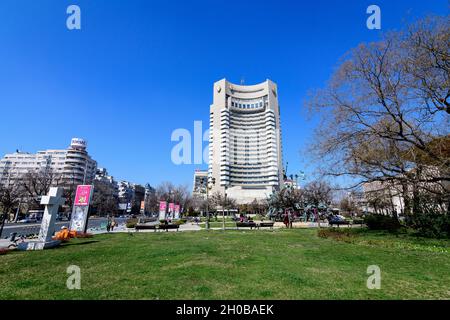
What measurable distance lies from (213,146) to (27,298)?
137520 mm

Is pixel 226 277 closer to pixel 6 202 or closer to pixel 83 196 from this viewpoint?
pixel 83 196

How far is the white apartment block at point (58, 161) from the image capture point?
101 m

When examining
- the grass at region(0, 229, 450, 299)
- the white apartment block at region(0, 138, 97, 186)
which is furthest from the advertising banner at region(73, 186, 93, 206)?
the white apartment block at region(0, 138, 97, 186)

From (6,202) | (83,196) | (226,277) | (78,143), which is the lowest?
(226,277)

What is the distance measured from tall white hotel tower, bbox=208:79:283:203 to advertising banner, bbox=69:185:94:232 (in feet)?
358

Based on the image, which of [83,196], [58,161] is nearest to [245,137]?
[58,161]

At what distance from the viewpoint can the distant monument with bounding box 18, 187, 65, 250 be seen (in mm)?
12945

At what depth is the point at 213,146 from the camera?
467 feet

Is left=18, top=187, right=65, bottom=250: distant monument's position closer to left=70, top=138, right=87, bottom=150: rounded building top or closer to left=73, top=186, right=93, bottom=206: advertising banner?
left=73, top=186, right=93, bottom=206: advertising banner

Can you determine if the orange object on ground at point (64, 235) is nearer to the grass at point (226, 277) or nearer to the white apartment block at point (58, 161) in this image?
the grass at point (226, 277)

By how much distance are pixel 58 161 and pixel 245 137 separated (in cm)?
9667

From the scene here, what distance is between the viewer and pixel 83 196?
21547 millimetres
